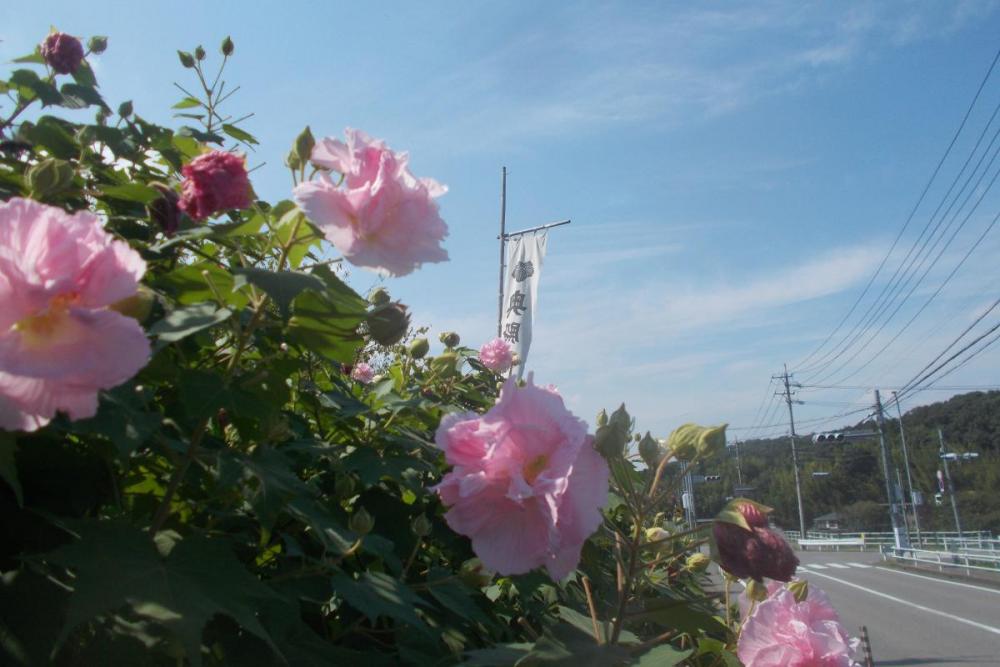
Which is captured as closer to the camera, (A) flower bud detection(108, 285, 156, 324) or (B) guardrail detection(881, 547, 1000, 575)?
(A) flower bud detection(108, 285, 156, 324)

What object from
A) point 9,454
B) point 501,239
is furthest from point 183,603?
point 501,239

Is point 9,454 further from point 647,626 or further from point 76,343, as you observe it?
point 647,626

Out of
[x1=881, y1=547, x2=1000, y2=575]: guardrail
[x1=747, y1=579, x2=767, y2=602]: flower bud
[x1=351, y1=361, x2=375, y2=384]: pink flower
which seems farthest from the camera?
[x1=881, y1=547, x2=1000, y2=575]: guardrail

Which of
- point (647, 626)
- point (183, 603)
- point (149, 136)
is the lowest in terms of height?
point (647, 626)

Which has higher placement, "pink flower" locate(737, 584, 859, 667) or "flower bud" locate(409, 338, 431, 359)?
"flower bud" locate(409, 338, 431, 359)

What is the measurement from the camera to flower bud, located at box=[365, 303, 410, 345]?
46.2 inches

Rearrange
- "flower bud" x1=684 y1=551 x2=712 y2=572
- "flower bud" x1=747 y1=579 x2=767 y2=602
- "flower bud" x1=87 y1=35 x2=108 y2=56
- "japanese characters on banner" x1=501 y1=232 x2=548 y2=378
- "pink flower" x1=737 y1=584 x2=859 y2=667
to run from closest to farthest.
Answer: "pink flower" x1=737 y1=584 x2=859 y2=667 < "flower bud" x1=747 y1=579 x2=767 y2=602 < "flower bud" x1=684 y1=551 x2=712 y2=572 < "flower bud" x1=87 y1=35 x2=108 y2=56 < "japanese characters on banner" x1=501 y1=232 x2=548 y2=378

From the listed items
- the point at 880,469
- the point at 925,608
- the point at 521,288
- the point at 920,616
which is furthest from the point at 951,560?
the point at 880,469

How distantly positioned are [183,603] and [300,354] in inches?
25.2

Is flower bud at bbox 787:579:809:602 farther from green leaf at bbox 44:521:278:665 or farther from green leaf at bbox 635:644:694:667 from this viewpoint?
green leaf at bbox 44:521:278:665

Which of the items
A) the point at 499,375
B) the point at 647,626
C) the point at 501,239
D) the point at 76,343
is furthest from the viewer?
the point at 501,239

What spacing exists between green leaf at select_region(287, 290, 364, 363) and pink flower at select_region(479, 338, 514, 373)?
7.49 ft

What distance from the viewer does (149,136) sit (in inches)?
60.4

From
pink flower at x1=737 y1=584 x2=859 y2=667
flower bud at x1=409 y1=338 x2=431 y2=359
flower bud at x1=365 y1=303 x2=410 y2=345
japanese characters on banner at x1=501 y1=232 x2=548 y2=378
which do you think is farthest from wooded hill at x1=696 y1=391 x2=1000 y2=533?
flower bud at x1=365 y1=303 x2=410 y2=345
